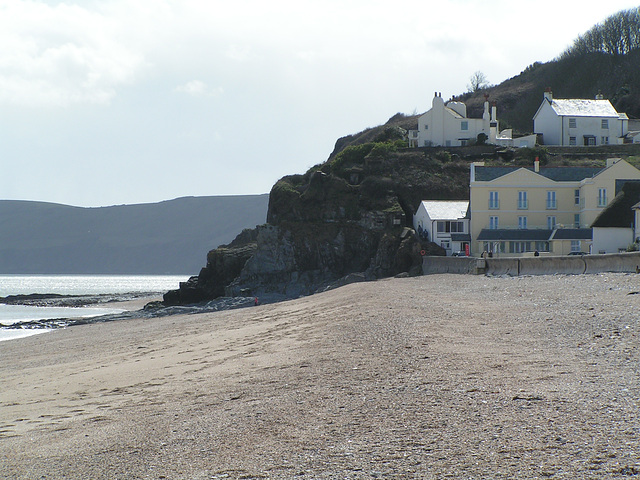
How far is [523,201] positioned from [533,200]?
611mm

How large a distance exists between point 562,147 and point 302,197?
2333cm

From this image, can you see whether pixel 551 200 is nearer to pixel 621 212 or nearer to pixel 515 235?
pixel 515 235

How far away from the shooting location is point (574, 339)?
474 inches

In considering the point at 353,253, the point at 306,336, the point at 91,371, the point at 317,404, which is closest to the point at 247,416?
the point at 317,404

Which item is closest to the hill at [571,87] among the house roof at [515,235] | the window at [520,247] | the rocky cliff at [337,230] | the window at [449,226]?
the rocky cliff at [337,230]

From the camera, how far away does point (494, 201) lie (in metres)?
44.7

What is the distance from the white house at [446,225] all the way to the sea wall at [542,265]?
184 inches

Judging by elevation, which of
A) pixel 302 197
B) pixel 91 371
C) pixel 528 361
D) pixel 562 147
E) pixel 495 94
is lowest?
pixel 91 371

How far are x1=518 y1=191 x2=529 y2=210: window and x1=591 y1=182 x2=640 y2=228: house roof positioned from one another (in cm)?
641

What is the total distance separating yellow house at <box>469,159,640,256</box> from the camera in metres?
43.1

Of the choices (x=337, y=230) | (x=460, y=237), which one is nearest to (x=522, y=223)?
(x=460, y=237)

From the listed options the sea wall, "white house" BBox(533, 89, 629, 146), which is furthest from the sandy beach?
"white house" BBox(533, 89, 629, 146)

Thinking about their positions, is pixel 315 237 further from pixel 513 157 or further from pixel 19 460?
pixel 19 460

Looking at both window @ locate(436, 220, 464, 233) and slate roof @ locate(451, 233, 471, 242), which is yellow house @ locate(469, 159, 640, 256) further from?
window @ locate(436, 220, 464, 233)
